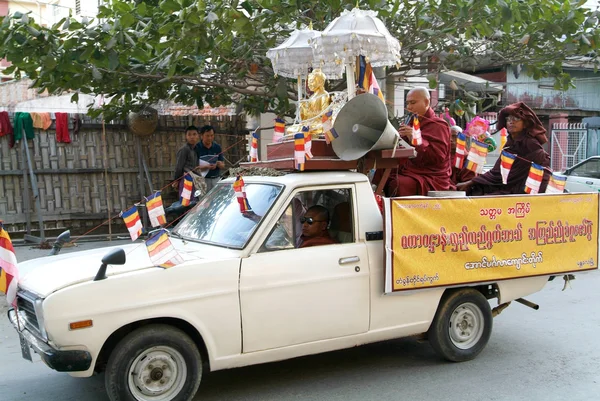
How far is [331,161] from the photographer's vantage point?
4.81m

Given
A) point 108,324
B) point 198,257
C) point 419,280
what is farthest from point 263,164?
point 108,324

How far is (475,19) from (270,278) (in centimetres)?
509

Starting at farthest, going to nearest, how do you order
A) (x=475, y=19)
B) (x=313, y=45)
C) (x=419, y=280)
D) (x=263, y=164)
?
(x=475, y=19), (x=313, y=45), (x=263, y=164), (x=419, y=280)

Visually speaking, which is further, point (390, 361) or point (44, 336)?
point (390, 361)

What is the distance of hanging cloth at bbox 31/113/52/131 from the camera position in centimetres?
1003

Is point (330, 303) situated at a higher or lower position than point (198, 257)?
lower

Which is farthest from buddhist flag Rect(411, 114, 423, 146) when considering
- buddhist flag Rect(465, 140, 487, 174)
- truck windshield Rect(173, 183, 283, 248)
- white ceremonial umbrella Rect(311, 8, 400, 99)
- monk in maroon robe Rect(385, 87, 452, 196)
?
truck windshield Rect(173, 183, 283, 248)

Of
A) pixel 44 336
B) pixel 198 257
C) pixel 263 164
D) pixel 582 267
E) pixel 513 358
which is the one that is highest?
pixel 263 164

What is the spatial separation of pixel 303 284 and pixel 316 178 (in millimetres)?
864

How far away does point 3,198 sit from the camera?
997 cm

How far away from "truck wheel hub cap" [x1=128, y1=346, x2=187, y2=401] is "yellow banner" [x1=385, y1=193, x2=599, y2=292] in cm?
170

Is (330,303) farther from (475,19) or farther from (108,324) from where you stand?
(475,19)

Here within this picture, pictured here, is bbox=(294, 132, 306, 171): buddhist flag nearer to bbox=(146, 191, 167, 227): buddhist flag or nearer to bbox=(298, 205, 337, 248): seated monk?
bbox=(298, 205, 337, 248): seated monk

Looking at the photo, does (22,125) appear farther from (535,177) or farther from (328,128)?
(535,177)
